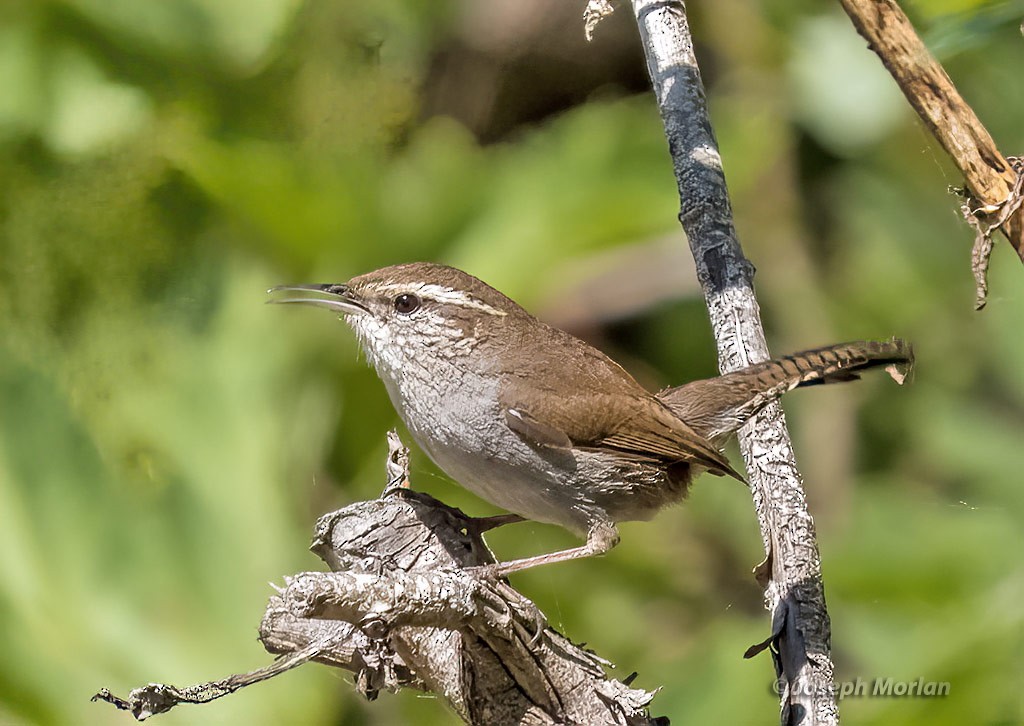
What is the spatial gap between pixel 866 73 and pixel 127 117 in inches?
117

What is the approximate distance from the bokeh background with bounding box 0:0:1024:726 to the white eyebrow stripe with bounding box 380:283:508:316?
66 centimetres

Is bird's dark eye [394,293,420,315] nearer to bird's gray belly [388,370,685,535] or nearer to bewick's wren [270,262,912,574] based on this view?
bewick's wren [270,262,912,574]

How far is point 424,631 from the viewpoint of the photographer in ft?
7.12

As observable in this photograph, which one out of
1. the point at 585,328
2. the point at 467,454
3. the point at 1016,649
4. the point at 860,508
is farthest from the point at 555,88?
the point at 1016,649

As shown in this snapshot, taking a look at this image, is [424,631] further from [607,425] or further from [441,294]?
[441,294]

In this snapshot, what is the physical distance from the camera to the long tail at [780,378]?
2.78 metres

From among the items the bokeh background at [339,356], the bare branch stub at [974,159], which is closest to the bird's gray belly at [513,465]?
the bokeh background at [339,356]

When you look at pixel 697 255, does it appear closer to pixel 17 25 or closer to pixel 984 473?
pixel 984 473

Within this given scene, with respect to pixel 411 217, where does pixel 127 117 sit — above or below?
above

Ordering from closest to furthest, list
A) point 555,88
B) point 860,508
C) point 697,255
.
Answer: point 697,255, point 860,508, point 555,88

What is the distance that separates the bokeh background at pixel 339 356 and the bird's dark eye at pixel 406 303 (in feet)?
2.06

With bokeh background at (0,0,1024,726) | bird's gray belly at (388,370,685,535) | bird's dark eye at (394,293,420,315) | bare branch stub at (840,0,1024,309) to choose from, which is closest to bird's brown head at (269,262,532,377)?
bird's dark eye at (394,293,420,315)

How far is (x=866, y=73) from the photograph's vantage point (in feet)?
14.9

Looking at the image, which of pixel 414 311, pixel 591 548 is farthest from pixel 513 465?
pixel 414 311
